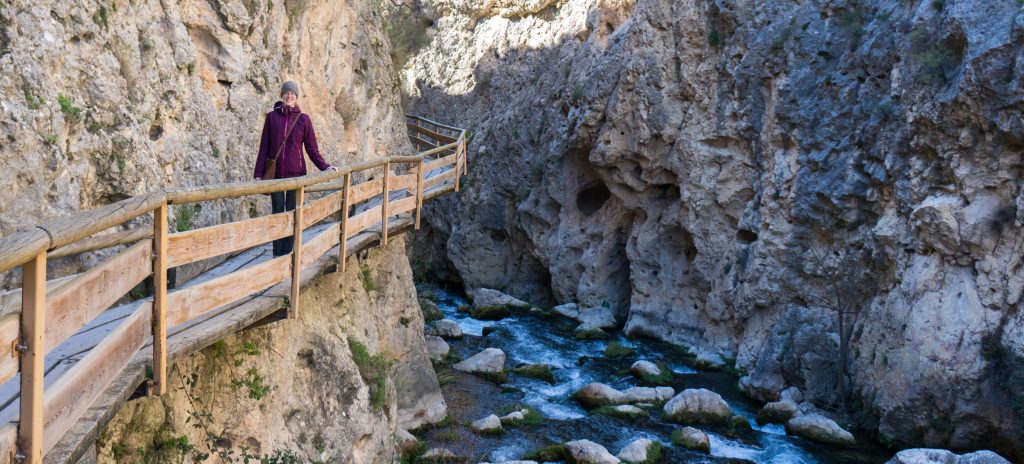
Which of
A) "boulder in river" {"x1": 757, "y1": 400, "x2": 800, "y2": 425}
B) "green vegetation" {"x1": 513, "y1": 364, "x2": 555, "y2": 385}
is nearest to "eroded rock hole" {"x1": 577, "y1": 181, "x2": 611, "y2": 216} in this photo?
"green vegetation" {"x1": 513, "y1": 364, "x2": 555, "y2": 385}

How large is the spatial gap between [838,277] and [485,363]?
7.09 metres

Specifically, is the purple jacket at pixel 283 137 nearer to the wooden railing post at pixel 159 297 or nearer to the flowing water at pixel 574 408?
the wooden railing post at pixel 159 297

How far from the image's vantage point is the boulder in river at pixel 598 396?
15.1m

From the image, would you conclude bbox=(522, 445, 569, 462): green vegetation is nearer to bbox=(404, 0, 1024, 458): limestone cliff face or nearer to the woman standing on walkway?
bbox=(404, 0, 1024, 458): limestone cliff face

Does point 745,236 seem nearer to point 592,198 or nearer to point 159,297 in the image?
point 592,198

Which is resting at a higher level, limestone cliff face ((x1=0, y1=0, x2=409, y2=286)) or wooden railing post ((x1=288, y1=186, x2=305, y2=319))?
limestone cliff face ((x1=0, y1=0, x2=409, y2=286))

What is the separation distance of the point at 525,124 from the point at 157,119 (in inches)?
799

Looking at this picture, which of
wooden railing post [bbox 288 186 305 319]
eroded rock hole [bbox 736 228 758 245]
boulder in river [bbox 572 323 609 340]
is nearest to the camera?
wooden railing post [bbox 288 186 305 319]

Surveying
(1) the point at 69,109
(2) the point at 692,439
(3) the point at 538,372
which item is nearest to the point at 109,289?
(1) the point at 69,109

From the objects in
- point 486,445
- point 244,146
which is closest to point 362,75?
point 244,146

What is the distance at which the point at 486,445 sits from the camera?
12.4 meters

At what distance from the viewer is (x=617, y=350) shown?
18.9 metres

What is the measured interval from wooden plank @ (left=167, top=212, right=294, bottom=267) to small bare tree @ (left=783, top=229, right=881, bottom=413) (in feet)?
38.3

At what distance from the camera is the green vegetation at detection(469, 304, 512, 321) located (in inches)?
902
